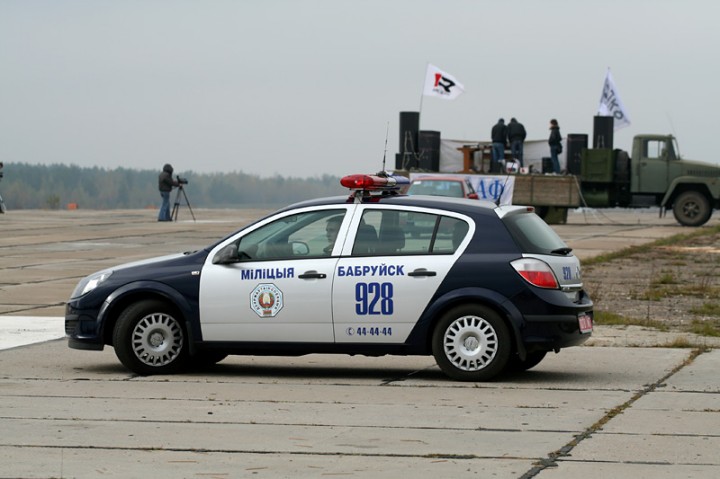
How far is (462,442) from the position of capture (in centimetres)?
850

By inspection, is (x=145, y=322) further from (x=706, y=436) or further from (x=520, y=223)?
(x=706, y=436)

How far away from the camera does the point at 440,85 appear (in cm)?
4675

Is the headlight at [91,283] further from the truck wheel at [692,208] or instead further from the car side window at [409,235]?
the truck wheel at [692,208]

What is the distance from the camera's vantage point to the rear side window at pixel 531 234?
1119cm

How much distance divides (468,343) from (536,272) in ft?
2.48

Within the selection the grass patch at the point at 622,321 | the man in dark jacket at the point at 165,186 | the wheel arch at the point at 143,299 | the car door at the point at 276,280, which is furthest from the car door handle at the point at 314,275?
the man in dark jacket at the point at 165,186

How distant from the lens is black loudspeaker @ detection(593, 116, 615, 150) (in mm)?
44219

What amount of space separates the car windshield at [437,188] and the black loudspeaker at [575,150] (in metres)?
12.6

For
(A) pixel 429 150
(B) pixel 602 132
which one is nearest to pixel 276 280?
(A) pixel 429 150

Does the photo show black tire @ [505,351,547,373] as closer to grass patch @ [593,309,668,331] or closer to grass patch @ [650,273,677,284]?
grass patch @ [593,309,668,331]

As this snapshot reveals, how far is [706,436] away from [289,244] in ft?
13.3

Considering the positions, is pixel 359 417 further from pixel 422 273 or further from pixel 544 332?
pixel 544 332

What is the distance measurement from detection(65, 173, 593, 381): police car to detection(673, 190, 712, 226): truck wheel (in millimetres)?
31018

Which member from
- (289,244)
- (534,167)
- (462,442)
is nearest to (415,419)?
(462,442)
